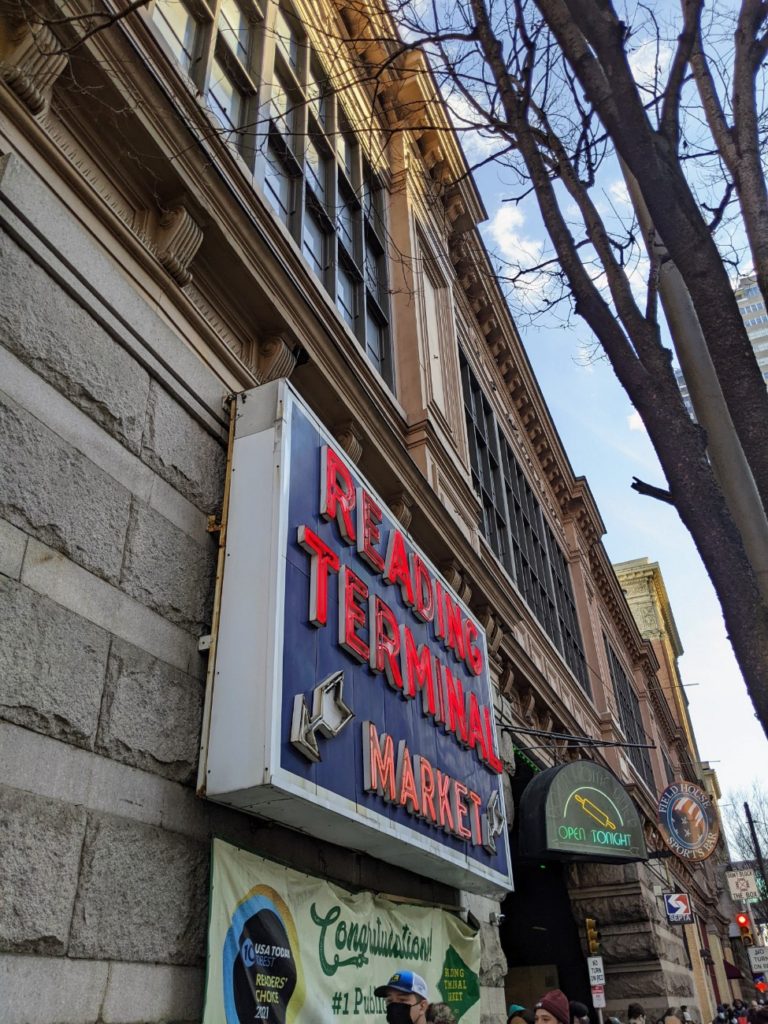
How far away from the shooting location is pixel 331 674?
557cm

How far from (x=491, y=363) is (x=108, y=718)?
52.3ft

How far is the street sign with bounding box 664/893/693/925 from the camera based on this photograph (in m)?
18.4

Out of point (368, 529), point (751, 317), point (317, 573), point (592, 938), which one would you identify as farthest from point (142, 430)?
point (592, 938)

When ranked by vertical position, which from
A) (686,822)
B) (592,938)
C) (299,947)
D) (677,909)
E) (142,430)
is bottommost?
(299,947)

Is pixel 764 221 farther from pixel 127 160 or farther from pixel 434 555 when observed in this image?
pixel 434 555

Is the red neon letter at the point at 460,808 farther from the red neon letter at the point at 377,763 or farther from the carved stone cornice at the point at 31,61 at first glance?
the carved stone cornice at the point at 31,61

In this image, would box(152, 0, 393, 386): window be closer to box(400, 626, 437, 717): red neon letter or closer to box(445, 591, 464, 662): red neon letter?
box(445, 591, 464, 662): red neon letter

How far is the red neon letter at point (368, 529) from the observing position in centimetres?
660

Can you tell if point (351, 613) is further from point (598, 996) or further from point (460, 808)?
point (598, 996)

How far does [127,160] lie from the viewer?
5.80 meters

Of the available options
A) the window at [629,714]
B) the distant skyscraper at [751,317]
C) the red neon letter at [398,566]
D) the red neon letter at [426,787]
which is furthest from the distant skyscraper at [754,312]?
the window at [629,714]

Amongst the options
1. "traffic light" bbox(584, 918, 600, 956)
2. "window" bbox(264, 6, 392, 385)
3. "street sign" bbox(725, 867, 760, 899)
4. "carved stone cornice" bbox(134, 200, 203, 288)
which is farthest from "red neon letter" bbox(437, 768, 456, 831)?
"street sign" bbox(725, 867, 760, 899)

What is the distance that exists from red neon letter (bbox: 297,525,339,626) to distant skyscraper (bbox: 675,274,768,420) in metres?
2.58

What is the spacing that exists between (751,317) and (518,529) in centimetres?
834
